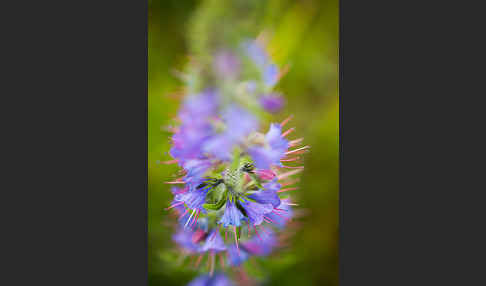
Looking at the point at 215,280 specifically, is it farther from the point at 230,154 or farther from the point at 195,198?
the point at 230,154

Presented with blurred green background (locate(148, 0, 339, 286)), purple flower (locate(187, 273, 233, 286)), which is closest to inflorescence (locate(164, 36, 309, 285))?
purple flower (locate(187, 273, 233, 286))

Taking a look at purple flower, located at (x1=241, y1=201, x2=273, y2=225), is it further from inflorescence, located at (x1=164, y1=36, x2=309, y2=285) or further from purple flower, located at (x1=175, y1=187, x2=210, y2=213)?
purple flower, located at (x1=175, y1=187, x2=210, y2=213)

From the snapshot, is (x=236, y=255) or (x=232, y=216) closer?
(x=232, y=216)

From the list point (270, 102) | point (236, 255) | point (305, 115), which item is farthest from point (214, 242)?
point (305, 115)

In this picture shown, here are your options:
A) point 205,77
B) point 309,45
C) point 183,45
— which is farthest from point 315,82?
point 205,77

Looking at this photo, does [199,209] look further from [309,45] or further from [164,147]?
[309,45]
